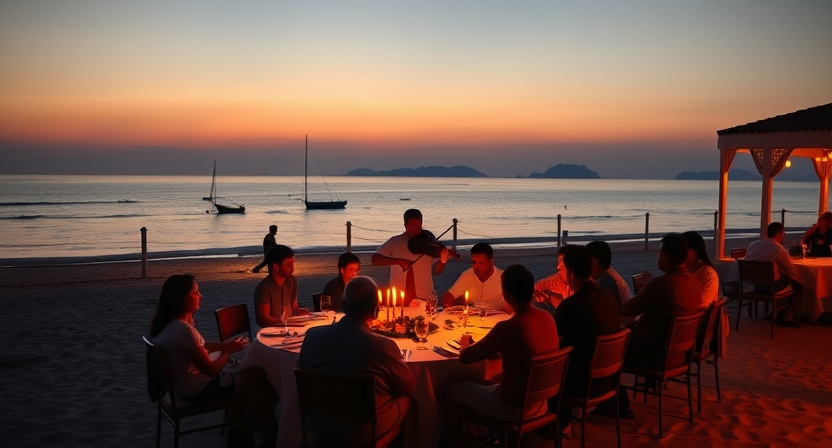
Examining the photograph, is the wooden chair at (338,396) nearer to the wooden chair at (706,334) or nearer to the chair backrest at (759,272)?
the wooden chair at (706,334)

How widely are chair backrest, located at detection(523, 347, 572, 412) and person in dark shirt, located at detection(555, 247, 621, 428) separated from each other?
0.36 meters

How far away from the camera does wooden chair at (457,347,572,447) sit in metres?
3.56

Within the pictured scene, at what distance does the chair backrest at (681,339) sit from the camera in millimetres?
4711

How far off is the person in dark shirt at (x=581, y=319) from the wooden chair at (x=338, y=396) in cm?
145

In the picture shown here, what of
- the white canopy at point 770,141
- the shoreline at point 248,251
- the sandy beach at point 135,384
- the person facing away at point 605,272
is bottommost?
the shoreline at point 248,251

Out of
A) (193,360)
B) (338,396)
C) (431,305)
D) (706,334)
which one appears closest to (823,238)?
(706,334)

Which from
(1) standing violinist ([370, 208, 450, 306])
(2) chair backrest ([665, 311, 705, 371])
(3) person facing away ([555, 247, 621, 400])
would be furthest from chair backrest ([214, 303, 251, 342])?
(2) chair backrest ([665, 311, 705, 371])

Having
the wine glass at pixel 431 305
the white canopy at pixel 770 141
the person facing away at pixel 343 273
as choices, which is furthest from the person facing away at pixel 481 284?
the white canopy at pixel 770 141

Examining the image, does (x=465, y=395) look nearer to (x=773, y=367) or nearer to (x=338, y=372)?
(x=338, y=372)

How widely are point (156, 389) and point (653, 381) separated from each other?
3871 mm

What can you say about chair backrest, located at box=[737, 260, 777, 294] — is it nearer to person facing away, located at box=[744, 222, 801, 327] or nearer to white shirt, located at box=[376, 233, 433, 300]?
person facing away, located at box=[744, 222, 801, 327]

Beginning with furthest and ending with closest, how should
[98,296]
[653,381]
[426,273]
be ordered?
[98,296]
[426,273]
[653,381]

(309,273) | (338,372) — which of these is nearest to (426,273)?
(338,372)

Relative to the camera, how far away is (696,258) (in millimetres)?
6004
